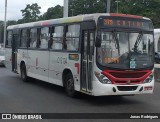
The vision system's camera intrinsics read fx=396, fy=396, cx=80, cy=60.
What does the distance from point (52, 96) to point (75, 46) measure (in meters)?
1.98

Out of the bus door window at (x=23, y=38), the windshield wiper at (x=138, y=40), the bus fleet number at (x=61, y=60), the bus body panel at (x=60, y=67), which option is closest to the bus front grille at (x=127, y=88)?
the windshield wiper at (x=138, y=40)

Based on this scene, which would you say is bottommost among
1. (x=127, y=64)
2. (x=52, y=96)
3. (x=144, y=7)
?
(x=52, y=96)

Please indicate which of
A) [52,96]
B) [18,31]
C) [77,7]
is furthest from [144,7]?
[52,96]

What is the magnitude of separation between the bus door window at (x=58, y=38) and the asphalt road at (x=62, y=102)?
1.72 metres

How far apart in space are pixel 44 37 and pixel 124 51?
5044mm

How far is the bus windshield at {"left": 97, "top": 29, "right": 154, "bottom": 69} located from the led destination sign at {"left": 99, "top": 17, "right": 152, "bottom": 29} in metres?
0.20

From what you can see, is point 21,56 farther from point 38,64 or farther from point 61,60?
point 61,60

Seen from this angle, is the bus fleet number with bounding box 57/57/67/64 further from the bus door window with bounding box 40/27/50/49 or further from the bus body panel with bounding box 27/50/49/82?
the bus door window with bounding box 40/27/50/49

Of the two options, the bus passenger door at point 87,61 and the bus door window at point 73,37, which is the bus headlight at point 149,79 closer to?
the bus passenger door at point 87,61

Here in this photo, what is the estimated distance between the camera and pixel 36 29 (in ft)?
56.4

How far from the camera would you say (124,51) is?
469 inches

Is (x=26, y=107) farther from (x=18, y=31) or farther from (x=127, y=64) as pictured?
(x=18, y=31)

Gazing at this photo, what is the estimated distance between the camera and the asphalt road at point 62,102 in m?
11.0

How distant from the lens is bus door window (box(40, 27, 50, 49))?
15.8 meters
